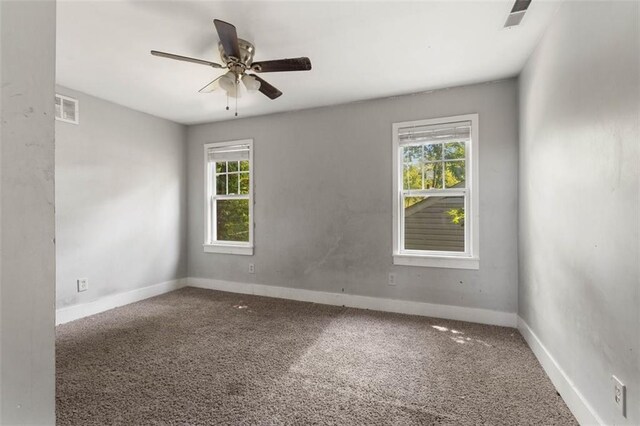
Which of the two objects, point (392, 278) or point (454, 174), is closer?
point (454, 174)

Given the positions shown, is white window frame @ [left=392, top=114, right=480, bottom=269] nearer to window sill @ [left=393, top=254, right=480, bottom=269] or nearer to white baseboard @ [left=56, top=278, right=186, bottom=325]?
window sill @ [left=393, top=254, right=480, bottom=269]

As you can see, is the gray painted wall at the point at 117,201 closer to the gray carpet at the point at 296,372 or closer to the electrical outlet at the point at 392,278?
the gray carpet at the point at 296,372

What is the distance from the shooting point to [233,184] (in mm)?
4559

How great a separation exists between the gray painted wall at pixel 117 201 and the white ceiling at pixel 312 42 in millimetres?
515

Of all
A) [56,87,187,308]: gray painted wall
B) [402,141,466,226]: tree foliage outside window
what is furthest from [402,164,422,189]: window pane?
[56,87,187,308]: gray painted wall

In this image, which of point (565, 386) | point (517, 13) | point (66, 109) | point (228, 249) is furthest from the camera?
point (228, 249)

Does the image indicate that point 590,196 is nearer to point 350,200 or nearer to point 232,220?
point 350,200

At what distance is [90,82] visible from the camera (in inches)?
124

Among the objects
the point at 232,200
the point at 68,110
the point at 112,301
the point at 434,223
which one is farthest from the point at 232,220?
the point at 434,223

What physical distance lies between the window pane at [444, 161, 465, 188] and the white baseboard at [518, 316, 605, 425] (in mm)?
1504

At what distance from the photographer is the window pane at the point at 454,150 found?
335 cm

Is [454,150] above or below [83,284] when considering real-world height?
above

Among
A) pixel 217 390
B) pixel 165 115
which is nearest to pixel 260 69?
pixel 217 390

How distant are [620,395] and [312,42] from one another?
2679mm
